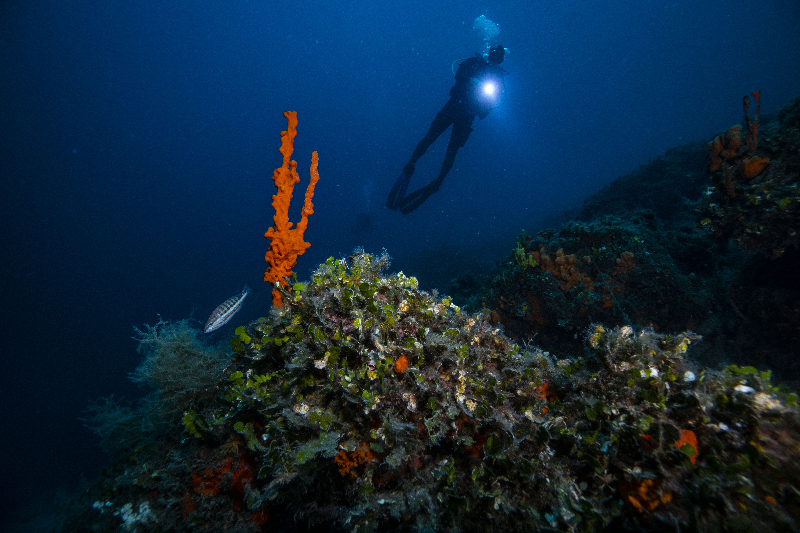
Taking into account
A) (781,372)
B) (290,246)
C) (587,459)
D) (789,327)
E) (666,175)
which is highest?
(666,175)

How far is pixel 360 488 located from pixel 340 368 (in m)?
0.77

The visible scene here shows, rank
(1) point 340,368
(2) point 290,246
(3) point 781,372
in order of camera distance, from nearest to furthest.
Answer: (1) point 340,368 → (2) point 290,246 → (3) point 781,372

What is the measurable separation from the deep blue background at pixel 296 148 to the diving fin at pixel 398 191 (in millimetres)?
6137

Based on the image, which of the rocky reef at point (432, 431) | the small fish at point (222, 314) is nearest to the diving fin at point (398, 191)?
the small fish at point (222, 314)

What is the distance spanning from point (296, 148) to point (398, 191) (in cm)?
12722

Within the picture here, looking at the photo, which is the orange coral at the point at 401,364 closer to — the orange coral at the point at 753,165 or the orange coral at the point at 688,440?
the orange coral at the point at 688,440

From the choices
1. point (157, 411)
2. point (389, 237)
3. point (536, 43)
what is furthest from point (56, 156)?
point (536, 43)

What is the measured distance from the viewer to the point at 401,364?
6.75 ft

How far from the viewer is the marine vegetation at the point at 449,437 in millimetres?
1441

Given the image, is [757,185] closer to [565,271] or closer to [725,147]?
[725,147]

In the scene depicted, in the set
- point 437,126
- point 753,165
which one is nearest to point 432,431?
point 753,165

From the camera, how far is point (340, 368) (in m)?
2.04

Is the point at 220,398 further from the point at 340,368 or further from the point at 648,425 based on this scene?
the point at 648,425

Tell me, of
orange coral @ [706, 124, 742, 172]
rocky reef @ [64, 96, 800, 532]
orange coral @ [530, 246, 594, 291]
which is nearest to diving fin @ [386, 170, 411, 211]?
orange coral @ [530, 246, 594, 291]
